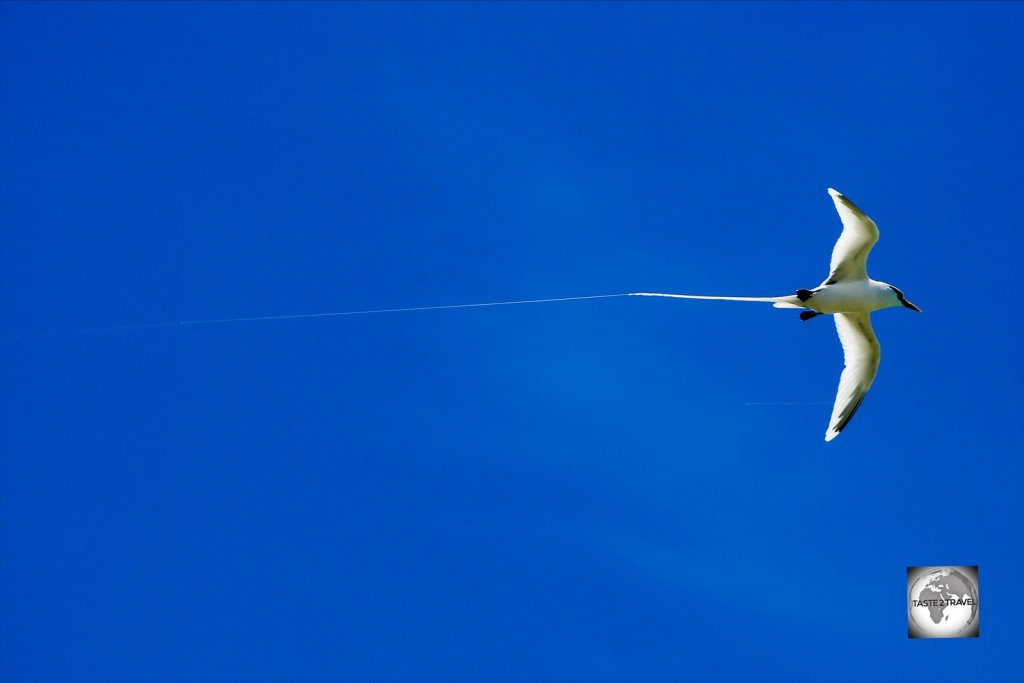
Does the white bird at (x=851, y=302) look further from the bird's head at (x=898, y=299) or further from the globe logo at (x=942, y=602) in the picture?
the globe logo at (x=942, y=602)

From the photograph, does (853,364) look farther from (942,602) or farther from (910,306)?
(942,602)

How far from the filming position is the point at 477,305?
17.1m

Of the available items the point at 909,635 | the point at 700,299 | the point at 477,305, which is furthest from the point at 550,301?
the point at 909,635

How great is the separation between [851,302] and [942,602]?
9.86 m

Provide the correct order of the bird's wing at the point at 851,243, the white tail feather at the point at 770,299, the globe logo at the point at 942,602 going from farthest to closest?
the globe logo at the point at 942,602
the bird's wing at the point at 851,243
the white tail feather at the point at 770,299

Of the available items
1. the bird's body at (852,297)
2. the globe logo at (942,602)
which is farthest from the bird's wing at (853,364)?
the globe logo at (942,602)

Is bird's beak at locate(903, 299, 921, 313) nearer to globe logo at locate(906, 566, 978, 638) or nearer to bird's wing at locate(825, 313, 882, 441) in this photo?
bird's wing at locate(825, 313, 882, 441)

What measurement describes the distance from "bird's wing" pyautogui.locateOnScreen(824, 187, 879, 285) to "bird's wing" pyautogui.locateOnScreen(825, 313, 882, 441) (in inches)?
52.9

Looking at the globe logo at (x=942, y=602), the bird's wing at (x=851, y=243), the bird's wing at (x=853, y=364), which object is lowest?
the globe logo at (x=942, y=602)

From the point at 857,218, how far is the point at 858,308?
68.9 inches

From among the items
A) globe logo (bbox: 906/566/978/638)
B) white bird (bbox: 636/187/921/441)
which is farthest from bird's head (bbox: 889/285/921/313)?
globe logo (bbox: 906/566/978/638)

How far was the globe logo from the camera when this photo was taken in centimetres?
2864

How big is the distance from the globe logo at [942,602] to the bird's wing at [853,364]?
22.2 ft

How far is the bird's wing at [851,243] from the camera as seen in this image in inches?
866
